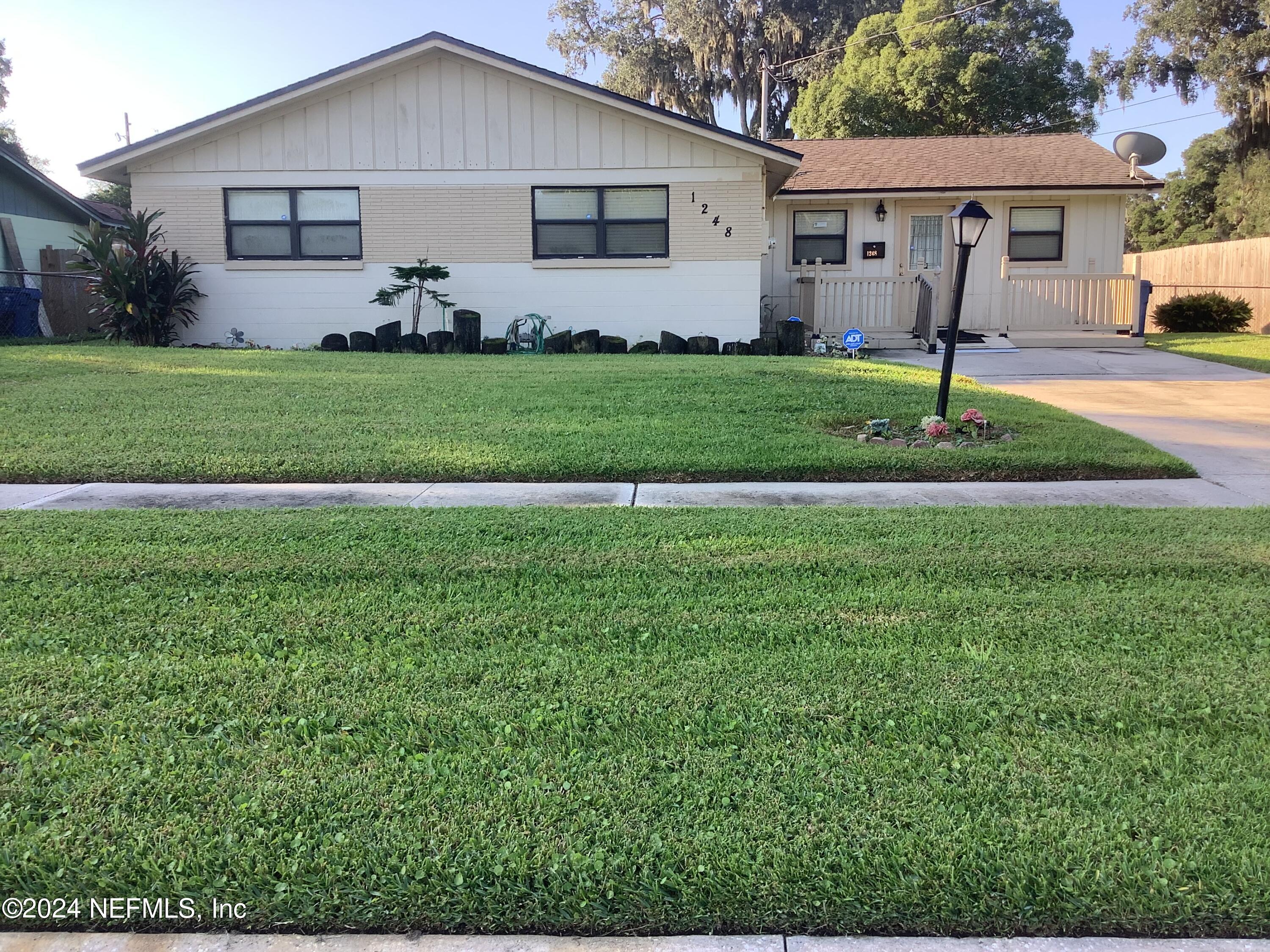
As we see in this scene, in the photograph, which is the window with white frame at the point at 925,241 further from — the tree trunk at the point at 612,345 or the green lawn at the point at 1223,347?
the tree trunk at the point at 612,345

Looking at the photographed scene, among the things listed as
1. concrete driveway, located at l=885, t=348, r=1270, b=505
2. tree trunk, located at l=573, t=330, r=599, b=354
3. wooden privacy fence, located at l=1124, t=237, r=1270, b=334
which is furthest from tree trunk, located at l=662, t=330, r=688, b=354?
wooden privacy fence, located at l=1124, t=237, r=1270, b=334

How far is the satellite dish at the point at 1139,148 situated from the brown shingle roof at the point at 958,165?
24 centimetres

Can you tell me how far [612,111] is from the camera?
16.0 metres

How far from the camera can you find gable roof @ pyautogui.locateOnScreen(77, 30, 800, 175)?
50.9ft

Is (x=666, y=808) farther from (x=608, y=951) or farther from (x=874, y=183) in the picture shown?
(x=874, y=183)

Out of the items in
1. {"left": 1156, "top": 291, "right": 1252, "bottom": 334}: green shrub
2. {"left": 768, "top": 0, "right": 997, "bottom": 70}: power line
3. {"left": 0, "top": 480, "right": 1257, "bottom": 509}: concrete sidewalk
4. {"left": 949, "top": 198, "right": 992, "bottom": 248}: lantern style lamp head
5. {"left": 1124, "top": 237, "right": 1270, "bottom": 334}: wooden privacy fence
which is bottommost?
{"left": 0, "top": 480, "right": 1257, "bottom": 509}: concrete sidewalk

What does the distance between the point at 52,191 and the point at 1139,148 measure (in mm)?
24256

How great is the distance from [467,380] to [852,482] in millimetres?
5167

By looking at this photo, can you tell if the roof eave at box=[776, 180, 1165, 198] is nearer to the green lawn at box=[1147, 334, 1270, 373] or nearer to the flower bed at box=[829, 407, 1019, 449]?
the green lawn at box=[1147, 334, 1270, 373]

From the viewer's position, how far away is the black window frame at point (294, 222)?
16312 millimetres

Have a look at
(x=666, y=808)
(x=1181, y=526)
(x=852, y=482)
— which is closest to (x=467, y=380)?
(x=852, y=482)

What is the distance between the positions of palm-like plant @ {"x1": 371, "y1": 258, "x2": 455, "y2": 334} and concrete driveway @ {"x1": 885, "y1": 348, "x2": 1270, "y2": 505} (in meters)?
7.12

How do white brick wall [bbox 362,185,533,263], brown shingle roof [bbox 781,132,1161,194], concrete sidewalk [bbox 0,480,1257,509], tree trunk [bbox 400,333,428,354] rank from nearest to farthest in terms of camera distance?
concrete sidewalk [bbox 0,480,1257,509] < tree trunk [bbox 400,333,428,354] < white brick wall [bbox 362,185,533,263] < brown shingle roof [bbox 781,132,1161,194]

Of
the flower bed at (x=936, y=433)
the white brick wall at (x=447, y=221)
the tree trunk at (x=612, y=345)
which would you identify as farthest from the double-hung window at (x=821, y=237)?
the flower bed at (x=936, y=433)
